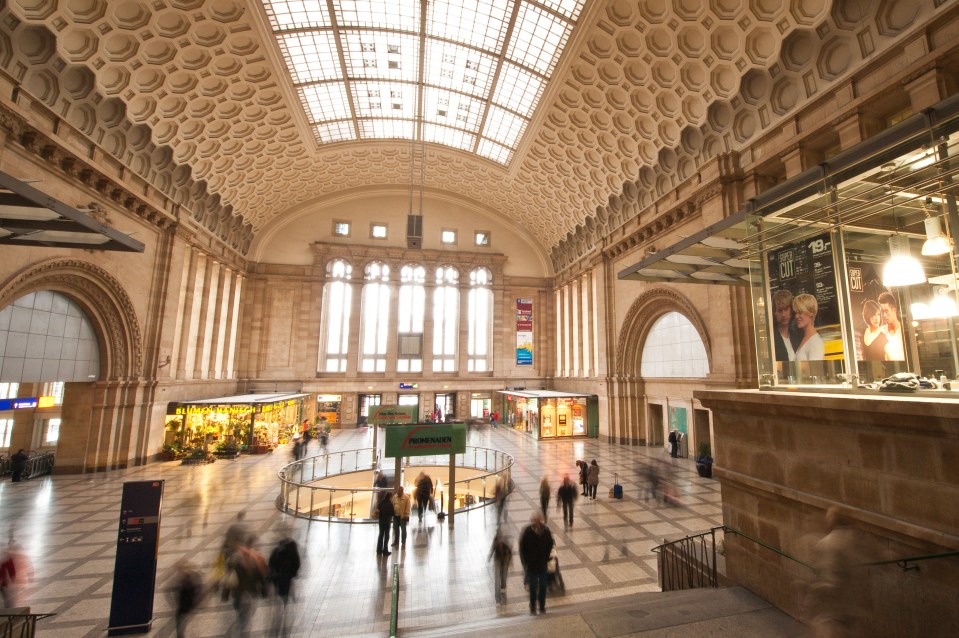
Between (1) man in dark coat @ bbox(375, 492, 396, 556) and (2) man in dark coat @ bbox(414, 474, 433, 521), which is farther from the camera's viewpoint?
(2) man in dark coat @ bbox(414, 474, 433, 521)

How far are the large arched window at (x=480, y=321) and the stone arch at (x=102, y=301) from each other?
68.5ft

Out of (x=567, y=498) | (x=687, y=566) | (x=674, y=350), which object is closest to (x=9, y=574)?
(x=567, y=498)

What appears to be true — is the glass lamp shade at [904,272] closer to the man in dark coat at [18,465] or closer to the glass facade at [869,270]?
the glass facade at [869,270]

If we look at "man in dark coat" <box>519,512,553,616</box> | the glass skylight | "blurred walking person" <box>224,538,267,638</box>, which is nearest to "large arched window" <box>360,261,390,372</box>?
the glass skylight

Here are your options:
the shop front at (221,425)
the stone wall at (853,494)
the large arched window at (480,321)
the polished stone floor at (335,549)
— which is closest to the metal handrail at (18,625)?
the polished stone floor at (335,549)

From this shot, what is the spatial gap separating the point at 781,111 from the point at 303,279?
94.4ft

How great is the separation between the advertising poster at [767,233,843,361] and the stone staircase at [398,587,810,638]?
3325 millimetres

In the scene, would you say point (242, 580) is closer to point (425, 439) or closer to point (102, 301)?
point (425, 439)

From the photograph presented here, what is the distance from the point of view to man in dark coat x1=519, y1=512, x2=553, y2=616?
5.73 meters

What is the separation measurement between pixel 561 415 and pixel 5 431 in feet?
86.4

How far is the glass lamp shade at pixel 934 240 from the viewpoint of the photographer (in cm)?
478

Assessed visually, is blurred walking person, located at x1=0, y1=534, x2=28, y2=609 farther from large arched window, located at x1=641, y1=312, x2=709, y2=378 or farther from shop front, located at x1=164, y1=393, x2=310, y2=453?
large arched window, located at x1=641, y1=312, x2=709, y2=378

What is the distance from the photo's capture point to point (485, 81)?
23.0m

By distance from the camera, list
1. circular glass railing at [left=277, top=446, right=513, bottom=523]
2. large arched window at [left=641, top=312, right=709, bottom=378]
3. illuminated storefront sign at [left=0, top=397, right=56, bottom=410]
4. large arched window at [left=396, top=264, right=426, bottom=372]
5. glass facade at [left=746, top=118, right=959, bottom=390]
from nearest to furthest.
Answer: glass facade at [left=746, top=118, right=959, bottom=390] → circular glass railing at [left=277, top=446, right=513, bottom=523] → illuminated storefront sign at [left=0, top=397, right=56, bottom=410] → large arched window at [left=641, top=312, right=709, bottom=378] → large arched window at [left=396, top=264, right=426, bottom=372]
